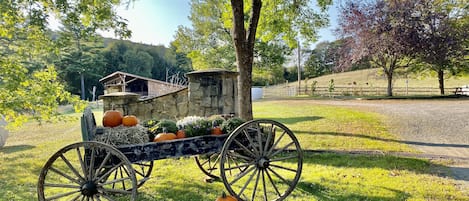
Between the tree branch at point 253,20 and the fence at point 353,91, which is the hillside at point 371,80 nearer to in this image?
the fence at point 353,91

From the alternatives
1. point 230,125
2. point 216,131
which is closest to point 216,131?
point 216,131

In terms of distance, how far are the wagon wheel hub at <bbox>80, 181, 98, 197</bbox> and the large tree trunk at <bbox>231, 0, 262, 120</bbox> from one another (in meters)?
3.76

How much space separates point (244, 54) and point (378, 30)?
50.5 feet

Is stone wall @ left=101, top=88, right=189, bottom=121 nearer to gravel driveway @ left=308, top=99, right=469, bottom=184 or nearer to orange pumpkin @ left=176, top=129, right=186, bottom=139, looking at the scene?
orange pumpkin @ left=176, top=129, right=186, bottom=139

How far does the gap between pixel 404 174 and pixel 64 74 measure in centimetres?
3600

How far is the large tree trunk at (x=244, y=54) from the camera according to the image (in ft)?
18.7

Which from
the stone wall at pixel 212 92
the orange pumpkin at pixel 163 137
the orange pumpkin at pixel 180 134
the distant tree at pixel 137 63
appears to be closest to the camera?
the orange pumpkin at pixel 163 137

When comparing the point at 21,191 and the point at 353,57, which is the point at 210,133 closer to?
the point at 21,191

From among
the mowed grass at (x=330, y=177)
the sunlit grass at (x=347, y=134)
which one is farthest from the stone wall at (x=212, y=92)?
the sunlit grass at (x=347, y=134)

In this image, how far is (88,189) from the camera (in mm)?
2377

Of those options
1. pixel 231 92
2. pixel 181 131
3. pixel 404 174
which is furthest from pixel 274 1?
pixel 181 131

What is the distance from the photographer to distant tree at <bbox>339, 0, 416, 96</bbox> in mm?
17422

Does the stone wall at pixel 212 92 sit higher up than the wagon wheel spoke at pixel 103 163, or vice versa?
the stone wall at pixel 212 92

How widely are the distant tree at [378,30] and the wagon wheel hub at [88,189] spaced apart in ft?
61.3
